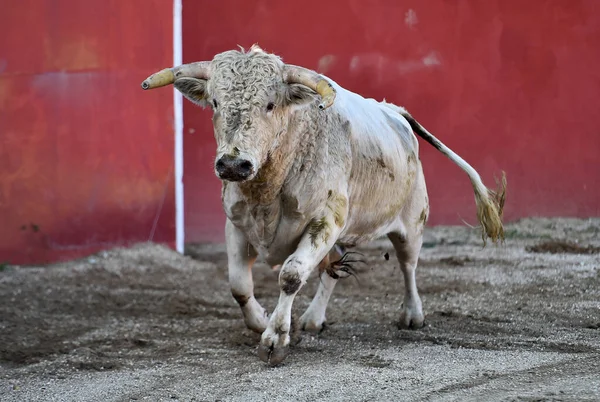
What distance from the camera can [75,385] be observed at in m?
4.59

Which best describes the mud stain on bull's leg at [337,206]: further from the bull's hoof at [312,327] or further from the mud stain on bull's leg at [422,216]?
the mud stain on bull's leg at [422,216]

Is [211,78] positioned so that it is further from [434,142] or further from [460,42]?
[460,42]

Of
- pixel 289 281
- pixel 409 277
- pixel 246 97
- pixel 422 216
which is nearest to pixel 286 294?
pixel 289 281

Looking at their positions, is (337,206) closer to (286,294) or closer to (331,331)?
(286,294)

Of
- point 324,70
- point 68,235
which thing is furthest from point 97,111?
point 324,70

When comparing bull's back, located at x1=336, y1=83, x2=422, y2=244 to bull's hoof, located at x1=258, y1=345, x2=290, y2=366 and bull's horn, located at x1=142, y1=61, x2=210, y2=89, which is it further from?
bull's hoof, located at x1=258, y1=345, x2=290, y2=366

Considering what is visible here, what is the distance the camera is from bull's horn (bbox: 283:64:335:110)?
15.0ft

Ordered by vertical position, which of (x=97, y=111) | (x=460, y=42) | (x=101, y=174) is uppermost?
(x=460, y=42)

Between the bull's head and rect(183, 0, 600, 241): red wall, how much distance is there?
13.2 ft

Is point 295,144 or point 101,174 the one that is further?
point 101,174

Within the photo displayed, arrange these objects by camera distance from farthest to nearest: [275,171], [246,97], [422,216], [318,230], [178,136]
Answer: [178,136], [422,216], [318,230], [275,171], [246,97]

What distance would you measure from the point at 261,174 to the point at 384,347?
119 cm

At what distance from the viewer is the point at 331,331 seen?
575 centimetres

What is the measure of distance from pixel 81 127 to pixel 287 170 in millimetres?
3638
